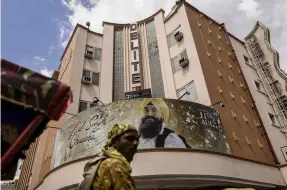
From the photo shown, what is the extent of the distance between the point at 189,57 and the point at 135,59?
4.85m

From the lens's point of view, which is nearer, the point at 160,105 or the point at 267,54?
the point at 160,105

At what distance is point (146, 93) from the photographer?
17.3 metres

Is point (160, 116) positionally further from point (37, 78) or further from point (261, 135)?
point (37, 78)

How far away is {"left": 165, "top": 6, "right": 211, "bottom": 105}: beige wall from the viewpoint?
15742 mm

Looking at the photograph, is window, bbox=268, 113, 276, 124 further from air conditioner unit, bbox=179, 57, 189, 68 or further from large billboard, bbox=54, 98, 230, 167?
air conditioner unit, bbox=179, 57, 189, 68

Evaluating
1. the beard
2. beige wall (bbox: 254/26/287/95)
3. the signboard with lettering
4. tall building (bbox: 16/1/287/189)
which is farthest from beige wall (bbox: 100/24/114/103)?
beige wall (bbox: 254/26/287/95)

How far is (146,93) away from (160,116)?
478 centimetres

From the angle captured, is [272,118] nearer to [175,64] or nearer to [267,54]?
[267,54]

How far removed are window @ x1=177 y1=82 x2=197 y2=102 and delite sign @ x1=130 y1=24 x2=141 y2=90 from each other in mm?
3624

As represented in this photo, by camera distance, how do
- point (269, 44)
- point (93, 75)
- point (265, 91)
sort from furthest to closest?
point (269, 44) < point (265, 91) < point (93, 75)

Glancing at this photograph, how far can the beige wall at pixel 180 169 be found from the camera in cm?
1091

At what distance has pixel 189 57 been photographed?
17.7 m

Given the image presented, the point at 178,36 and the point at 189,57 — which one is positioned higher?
the point at 178,36

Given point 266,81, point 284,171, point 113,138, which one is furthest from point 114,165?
point 266,81
